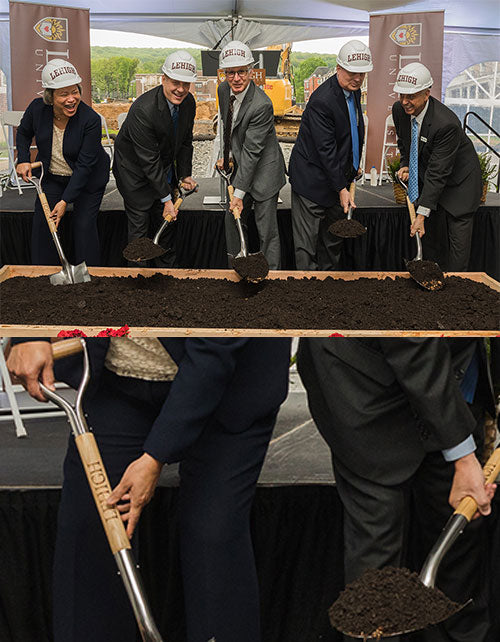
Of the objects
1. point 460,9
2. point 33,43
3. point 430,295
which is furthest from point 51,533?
point 460,9

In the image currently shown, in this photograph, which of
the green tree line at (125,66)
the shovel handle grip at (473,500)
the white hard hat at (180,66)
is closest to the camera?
the shovel handle grip at (473,500)

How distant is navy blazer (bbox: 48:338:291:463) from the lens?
110cm

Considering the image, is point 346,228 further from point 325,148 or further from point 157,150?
point 157,150

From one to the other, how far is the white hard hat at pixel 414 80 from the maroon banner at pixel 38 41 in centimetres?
247

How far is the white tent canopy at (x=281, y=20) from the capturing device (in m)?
5.23

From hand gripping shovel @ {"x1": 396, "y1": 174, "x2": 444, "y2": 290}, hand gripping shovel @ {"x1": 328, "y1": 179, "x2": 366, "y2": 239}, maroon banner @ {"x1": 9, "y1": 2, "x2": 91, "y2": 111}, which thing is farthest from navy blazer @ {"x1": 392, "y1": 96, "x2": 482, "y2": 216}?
maroon banner @ {"x1": 9, "y1": 2, "x2": 91, "y2": 111}

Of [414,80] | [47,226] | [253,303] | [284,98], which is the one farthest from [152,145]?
[284,98]

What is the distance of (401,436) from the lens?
121cm

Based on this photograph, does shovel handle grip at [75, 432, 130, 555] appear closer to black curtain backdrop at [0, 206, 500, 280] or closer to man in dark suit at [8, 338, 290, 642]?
man in dark suit at [8, 338, 290, 642]

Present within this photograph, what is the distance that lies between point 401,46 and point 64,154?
2.98 meters

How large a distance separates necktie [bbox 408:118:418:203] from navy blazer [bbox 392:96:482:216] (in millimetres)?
24

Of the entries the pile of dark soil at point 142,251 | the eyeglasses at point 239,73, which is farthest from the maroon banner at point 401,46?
the pile of dark soil at point 142,251

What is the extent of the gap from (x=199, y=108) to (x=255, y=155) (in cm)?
551

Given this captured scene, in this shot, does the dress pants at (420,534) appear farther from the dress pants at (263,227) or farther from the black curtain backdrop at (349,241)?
the black curtain backdrop at (349,241)
